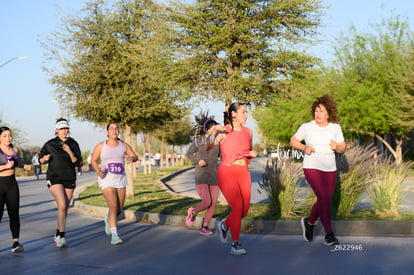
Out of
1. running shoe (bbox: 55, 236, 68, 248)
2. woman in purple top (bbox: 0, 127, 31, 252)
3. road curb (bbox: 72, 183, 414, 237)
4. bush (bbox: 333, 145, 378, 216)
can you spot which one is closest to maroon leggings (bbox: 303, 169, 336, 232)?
road curb (bbox: 72, 183, 414, 237)

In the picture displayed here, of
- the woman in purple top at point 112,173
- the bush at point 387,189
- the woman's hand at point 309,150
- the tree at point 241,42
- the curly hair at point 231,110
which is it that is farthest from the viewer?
the tree at point 241,42

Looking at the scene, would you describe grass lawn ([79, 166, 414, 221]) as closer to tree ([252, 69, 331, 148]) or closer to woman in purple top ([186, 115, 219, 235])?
woman in purple top ([186, 115, 219, 235])

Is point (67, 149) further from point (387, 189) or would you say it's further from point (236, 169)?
point (387, 189)

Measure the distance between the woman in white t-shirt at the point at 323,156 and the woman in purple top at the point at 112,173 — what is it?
8.36 feet

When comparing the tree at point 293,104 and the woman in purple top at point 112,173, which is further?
the tree at point 293,104

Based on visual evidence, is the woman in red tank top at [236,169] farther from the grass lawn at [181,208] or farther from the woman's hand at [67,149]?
the grass lawn at [181,208]

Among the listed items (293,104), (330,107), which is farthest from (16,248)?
(293,104)

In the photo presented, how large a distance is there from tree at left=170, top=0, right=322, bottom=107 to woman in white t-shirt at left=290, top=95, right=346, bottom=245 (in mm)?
5187

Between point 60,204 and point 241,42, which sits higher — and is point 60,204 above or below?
below

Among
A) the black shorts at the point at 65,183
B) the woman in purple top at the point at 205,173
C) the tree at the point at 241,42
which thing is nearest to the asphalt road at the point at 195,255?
the woman in purple top at the point at 205,173

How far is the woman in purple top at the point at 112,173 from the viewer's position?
9047 mm

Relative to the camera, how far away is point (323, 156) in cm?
827

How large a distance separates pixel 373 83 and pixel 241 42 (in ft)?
75.1

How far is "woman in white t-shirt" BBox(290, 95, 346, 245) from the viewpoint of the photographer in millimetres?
8227
